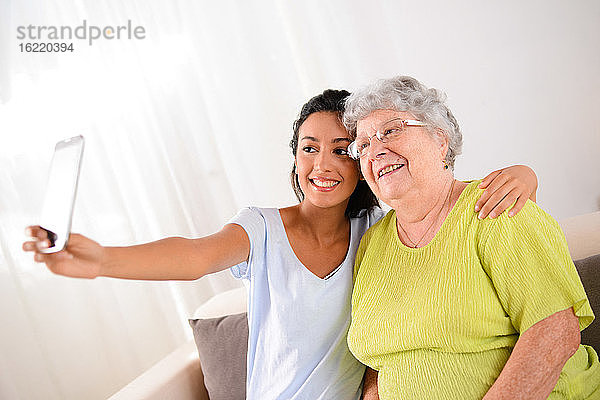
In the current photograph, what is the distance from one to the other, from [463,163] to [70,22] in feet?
6.43

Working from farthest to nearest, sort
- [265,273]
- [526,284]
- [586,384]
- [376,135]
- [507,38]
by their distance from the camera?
[507,38]
[265,273]
[376,135]
[586,384]
[526,284]

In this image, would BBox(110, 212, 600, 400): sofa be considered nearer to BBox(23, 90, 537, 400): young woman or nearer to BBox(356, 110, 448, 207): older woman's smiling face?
BBox(23, 90, 537, 400): young woman

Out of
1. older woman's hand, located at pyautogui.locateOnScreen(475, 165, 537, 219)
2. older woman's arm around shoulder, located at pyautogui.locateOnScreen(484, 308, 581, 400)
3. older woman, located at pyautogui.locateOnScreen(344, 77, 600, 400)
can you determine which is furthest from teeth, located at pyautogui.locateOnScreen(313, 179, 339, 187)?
older woman's arm around shoulder, located at pyautogui.locateOnScreen(484, 308, 581, 400)

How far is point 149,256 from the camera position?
49.4 inches

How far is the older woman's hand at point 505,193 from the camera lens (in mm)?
1327

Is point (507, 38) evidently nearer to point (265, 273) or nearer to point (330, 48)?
point (330, 48)

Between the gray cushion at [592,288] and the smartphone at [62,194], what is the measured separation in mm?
1413

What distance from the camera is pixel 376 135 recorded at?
4.89 feet

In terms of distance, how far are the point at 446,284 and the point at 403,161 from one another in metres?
0.31

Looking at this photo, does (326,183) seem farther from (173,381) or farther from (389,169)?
(173,381)

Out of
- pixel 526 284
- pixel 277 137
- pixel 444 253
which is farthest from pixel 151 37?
Result: pixel 526 284

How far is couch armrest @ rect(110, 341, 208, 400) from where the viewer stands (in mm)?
1893

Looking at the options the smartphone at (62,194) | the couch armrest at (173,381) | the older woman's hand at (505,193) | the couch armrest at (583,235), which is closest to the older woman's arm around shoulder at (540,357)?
the older woman's hand at (505,193)

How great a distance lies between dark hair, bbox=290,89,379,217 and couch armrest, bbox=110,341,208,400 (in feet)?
2.43
